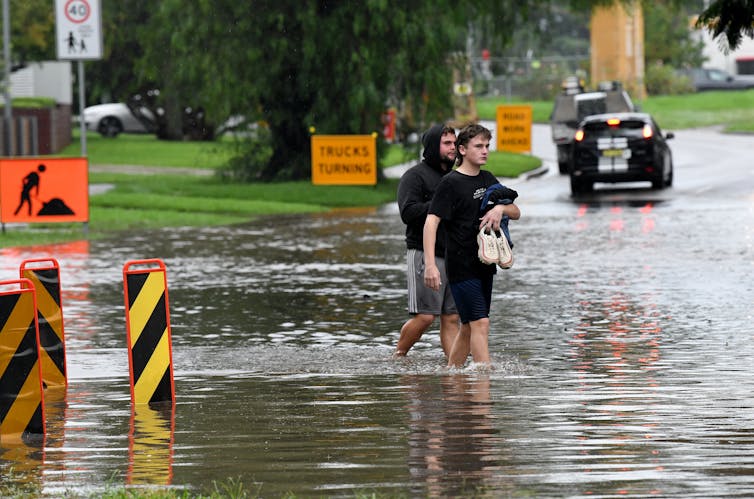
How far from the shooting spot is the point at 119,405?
10.4m

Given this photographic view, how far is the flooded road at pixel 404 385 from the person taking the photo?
790 cm

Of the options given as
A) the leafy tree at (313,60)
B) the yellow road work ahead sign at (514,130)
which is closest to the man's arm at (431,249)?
the leafy tree at (313,60)

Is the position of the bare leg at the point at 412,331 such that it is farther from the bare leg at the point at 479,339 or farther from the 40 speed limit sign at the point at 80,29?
the 40 speed limit sign at the point at 80,29

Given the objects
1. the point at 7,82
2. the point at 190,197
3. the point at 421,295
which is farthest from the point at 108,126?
the point at 421,295

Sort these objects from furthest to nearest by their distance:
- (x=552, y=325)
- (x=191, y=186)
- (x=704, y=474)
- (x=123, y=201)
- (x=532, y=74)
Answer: (x=532, y=74) < (x=191, y=186) < (x=123, y=201) < (x=552, y=325) < (x=704, y=474)

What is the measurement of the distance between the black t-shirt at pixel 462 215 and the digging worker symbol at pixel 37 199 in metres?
13.9

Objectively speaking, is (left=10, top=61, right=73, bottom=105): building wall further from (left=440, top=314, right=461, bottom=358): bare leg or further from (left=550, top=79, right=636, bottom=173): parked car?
(left=440, top=314, right=461, bottom=358): bare leg

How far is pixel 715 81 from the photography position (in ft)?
305

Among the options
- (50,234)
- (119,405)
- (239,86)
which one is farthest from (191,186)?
(119,405)

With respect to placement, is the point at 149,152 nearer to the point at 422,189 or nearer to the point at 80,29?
the point at 80,29

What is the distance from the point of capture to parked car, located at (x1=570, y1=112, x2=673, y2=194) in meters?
32.2

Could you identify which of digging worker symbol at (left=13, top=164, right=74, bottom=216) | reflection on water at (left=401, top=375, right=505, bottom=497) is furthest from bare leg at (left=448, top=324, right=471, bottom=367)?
digging worker symbol at (left=13, top=164, right=74, bottom=216)

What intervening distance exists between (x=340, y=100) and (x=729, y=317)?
22.7 m

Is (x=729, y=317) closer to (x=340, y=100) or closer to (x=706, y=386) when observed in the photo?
(x=706, y=386)
